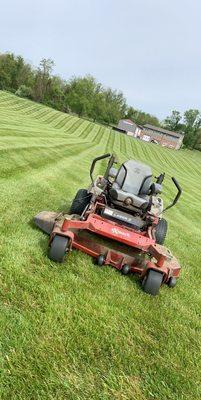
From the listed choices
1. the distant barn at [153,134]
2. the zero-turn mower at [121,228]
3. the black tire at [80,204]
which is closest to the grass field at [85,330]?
the zero-turn mower at [121,228]

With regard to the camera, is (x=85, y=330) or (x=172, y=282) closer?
(x=85, y=330)

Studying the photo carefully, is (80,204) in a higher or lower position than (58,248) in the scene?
higher

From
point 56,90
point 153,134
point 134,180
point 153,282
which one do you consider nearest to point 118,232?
point 153,282

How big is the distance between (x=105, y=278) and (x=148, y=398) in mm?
2343

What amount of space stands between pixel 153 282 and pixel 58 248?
1331mm

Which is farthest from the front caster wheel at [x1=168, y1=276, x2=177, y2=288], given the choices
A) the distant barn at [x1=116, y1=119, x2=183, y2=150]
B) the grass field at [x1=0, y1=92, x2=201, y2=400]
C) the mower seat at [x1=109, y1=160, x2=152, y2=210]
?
the distant barn at [x1=116, y1=119, x2=183, y2=150]

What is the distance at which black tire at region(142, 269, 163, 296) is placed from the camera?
5.80 meters

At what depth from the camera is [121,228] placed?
21.4 ft

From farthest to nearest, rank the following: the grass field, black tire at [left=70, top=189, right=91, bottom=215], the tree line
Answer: the tree line → black tire at [left=70, top=189, right=91, bottom=215] → the grass field

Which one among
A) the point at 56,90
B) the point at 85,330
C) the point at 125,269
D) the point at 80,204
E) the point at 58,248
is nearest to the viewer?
the point at 85,330

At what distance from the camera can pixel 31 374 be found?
3467 mm

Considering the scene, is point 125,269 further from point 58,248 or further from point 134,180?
point 134,180

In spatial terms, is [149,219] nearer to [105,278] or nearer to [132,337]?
[105,278]

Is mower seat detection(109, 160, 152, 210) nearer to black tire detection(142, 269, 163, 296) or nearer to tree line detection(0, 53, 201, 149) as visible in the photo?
black tire detection(142, 269, 163, 296)
